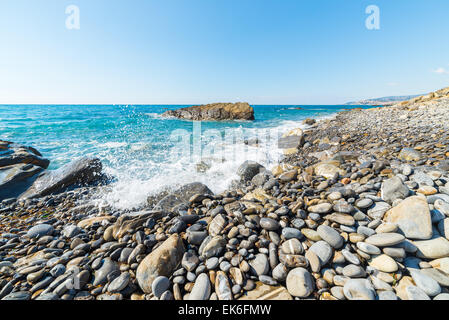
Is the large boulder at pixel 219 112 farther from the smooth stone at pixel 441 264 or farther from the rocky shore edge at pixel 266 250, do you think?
the smooth stone at pixel 441 264

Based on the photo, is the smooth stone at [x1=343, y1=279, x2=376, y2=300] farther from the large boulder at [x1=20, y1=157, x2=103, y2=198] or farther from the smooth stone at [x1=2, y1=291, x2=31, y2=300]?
the large boulder at [x1=20, y1=157, x2=103, y2=198]

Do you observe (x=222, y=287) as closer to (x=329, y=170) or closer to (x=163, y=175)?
(x=329, y=170)

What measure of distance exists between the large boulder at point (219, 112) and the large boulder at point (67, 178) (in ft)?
93.3

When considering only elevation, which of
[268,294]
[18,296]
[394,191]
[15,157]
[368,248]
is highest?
[15,157]

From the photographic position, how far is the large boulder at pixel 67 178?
4.50 metres

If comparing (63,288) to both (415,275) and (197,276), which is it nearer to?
(197,276)

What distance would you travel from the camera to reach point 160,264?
69.7 inches

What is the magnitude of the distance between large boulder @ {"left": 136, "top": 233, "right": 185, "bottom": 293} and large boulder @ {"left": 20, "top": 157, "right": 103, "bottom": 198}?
462cm

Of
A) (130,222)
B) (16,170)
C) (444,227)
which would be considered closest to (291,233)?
(444,227)

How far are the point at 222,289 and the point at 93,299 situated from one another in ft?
4.19

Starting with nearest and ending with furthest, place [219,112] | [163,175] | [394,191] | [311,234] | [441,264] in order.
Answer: [441,264] < [311,234] < [394,191] < [163,175] < [219,112]

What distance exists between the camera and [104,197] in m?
4.10

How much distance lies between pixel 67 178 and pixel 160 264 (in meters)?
4.98
